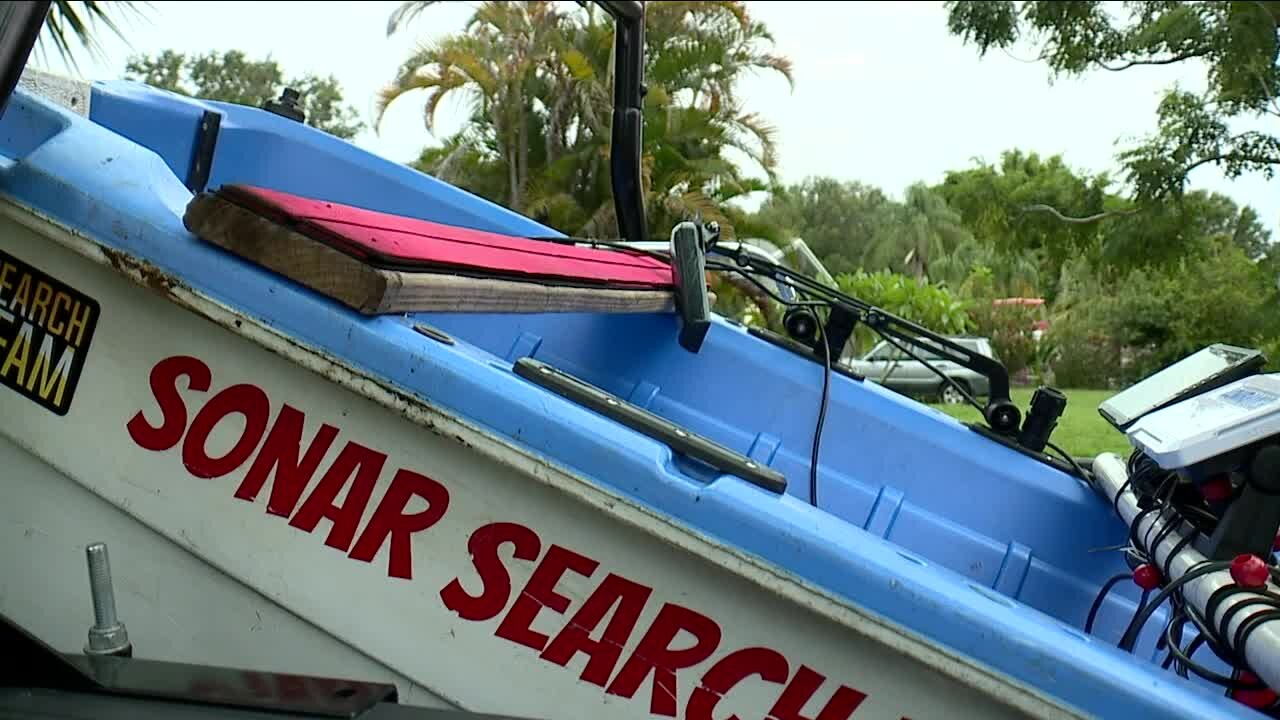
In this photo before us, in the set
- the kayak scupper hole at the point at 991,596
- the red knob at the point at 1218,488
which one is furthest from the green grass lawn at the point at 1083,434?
the kayak scupper hole at the point at 991,596

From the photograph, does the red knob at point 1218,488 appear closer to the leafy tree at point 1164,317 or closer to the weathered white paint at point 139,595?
the weathered white paint at point 139,595

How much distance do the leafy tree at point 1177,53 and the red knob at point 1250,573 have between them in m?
9.59

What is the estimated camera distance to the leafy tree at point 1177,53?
958cm

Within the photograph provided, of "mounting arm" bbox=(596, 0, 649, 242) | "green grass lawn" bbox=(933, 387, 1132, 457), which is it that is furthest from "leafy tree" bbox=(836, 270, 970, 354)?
"mounting arm" bbox=(596, 0, 649, 242)

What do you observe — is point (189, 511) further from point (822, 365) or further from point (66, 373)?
point (822, 365)

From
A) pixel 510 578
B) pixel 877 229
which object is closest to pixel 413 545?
pixel 510 578

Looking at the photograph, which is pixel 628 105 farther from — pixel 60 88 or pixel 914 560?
pixel 914 560

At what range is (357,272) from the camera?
1.10 m

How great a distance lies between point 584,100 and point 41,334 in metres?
11.3

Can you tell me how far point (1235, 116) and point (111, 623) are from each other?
36.6 feet

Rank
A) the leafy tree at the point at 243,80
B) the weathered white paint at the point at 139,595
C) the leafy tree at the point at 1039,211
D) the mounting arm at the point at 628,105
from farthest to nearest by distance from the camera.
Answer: the leafy tree at the point at 243,80
the leafy tree at the point at 1039,211
the mounting arm at the point at 628,105
the weathered white paint at the point at 139,595

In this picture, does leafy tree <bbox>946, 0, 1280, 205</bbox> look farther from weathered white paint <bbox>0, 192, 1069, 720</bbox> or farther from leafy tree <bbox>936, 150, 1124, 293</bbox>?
weathered white paint <bbox>0, 192, 1069, 720</bbox>

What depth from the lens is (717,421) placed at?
7.07ft

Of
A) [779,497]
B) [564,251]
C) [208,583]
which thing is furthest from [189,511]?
[564,251]
